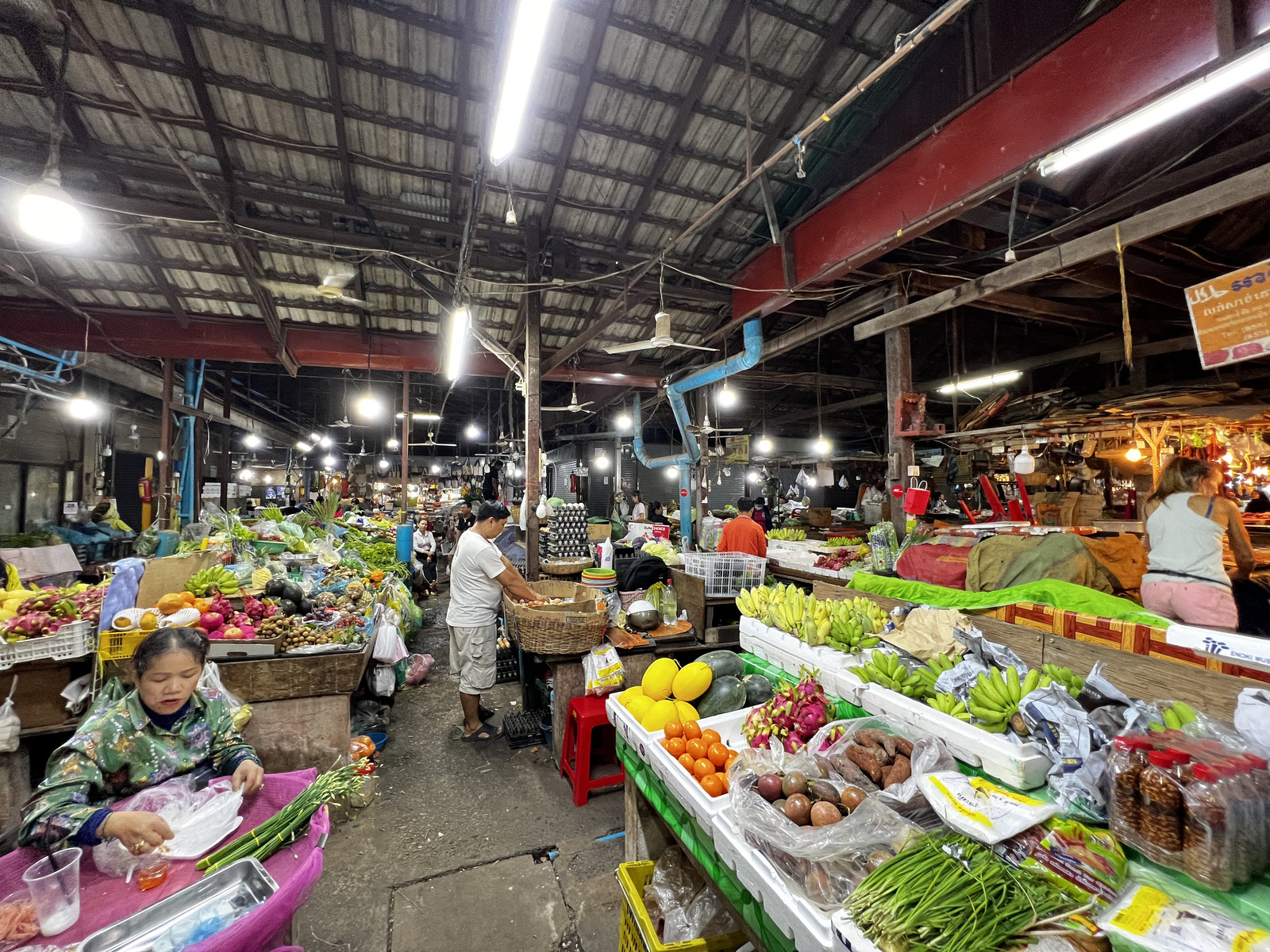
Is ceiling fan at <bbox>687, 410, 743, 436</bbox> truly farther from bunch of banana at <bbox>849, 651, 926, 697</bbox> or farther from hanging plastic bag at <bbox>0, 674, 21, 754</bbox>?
hanging plastic bag at <bbox>0, 674, 21, 754</bbox>

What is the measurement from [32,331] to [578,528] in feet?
28.3

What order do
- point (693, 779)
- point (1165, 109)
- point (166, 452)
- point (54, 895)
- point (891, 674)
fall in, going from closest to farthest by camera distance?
point (54, 895) < point (693, 779) < point (891, 674) < point (1165, 109) < point (166, 452)

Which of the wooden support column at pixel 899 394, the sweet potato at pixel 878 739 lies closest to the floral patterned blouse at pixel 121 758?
the sweet potato at pixel 878 739

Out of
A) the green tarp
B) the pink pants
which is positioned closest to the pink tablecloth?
the green tarp

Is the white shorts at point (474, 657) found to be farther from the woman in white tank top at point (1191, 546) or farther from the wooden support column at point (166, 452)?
the wooden support column at point (166, 452)

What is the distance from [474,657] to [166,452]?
8102 millimetres

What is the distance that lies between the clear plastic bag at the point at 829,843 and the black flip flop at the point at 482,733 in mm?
3769

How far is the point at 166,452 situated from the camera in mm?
8617

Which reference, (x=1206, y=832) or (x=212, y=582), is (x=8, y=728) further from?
(x=1206, y=832)

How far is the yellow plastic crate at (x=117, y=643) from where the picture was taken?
10.6 feet

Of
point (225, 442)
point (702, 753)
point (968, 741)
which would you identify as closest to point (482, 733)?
point (702, 753)

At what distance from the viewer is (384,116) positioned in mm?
4777

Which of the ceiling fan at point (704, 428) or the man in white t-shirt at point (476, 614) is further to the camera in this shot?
the ceiling fan at point (704, 428)

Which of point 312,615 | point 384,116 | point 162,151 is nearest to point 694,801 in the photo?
point 312,615
